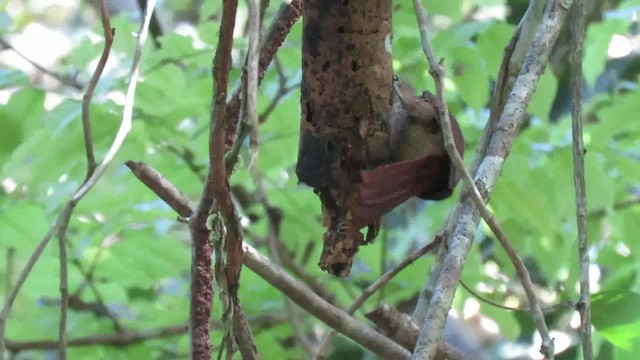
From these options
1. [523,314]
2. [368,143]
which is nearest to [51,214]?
[368,143]

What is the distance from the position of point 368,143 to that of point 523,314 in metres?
1.25

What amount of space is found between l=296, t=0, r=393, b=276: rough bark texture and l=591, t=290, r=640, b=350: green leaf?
0.25 metres

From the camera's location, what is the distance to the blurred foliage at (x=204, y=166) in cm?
84

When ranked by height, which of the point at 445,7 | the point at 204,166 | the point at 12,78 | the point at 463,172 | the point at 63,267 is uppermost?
the point at 445,7

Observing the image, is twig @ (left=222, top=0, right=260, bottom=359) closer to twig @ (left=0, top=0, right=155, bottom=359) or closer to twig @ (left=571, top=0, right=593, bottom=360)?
twig @ (left=0, top=0, right=155, bottom=359)

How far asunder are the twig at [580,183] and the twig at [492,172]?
0.02 meters

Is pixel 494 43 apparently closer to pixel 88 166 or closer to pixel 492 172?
pixel 492 172

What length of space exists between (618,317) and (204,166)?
0.59m

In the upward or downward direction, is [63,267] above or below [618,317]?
below

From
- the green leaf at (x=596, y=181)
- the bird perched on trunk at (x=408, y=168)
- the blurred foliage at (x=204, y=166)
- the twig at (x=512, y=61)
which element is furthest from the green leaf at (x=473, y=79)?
the bird perched on trunk at (x=408, y=168)

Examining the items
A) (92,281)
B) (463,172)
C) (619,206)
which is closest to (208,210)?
(463,172)

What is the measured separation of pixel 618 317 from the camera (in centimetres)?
62

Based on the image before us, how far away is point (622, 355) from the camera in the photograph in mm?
656

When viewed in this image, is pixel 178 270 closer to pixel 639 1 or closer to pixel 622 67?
pixel 639 1
